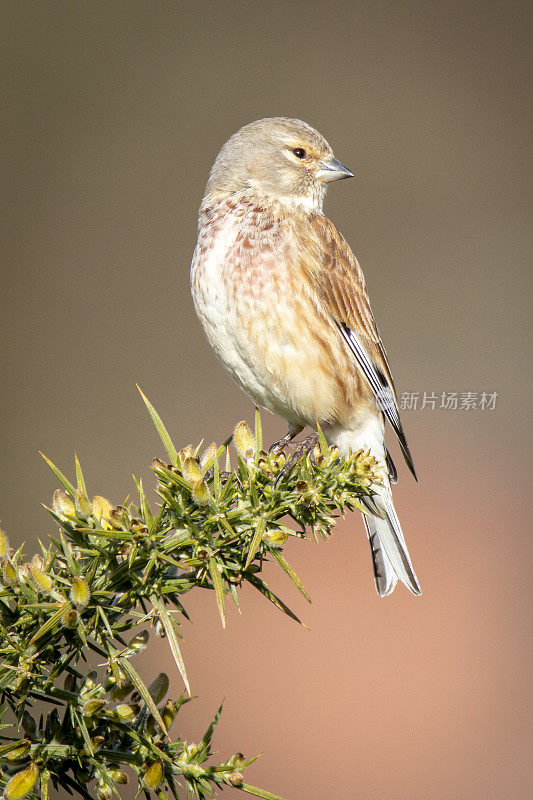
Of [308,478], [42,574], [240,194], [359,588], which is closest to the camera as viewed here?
[42,574]

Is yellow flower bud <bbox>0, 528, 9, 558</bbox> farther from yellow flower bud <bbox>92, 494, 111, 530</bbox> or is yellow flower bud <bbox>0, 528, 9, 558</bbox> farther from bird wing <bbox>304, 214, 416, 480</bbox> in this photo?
bird wing <bbox>304, 214, 416, 480</bbox>

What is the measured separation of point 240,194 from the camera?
6.66 ft

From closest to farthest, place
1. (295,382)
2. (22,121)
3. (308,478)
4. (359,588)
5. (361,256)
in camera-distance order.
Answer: (308,478) < (295,382) < (359,588) < (22,121) < (361,256)

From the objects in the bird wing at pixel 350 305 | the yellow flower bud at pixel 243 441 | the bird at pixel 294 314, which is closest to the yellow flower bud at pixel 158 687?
the yellow flower bud at pixel 243 441

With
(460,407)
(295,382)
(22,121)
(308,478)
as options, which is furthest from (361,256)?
(308,478)

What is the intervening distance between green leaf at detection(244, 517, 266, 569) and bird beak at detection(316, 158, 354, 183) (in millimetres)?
1573

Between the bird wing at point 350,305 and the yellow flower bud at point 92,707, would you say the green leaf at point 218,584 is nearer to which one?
the yellow flower bud at point 92,707

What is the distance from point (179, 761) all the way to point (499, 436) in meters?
2.97

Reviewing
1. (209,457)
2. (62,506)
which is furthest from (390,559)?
(62,506)

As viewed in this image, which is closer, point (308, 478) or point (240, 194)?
point (308, 478)

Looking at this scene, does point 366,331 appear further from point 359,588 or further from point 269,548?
point 269,548

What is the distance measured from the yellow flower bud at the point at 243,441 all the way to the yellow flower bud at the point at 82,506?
0.22m

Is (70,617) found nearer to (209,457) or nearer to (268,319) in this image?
(209,457)

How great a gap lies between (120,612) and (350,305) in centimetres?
136
